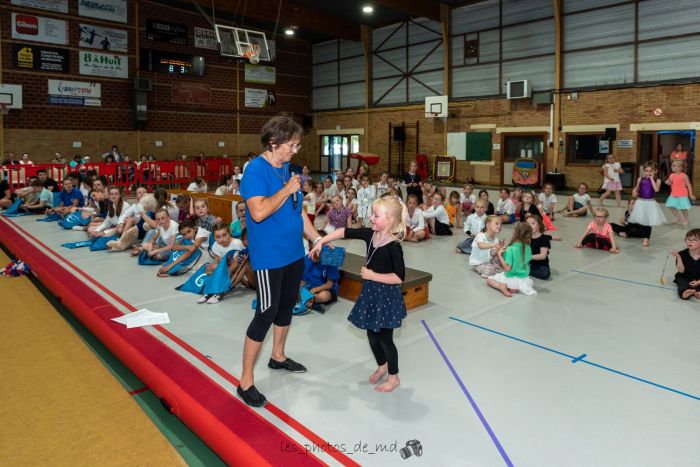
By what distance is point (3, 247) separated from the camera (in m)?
9.46

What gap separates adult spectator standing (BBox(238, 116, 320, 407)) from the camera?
3.12 meters

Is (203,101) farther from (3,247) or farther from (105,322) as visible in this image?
(105,322)

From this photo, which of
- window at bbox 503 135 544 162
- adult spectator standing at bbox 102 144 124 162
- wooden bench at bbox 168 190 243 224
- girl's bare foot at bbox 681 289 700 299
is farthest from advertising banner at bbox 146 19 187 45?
girl's bare foot at bbox 681 289 700 299

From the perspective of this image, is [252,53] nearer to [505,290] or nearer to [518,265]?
[518,265]

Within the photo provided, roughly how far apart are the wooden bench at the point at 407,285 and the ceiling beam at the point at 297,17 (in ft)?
48.4

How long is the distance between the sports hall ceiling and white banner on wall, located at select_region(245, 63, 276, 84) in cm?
183

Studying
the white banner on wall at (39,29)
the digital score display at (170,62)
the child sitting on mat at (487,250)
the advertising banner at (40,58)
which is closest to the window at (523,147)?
the digital score display at (170,62)

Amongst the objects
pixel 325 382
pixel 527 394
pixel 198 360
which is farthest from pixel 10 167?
pixel 527 394

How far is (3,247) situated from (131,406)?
7643mm

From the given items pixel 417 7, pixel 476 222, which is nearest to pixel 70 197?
pixel 476 222

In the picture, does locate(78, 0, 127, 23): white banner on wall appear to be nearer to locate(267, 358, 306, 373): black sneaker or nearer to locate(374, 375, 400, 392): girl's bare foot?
locate(267, 358, 306, 373): black sneaker

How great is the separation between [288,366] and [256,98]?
2358cm

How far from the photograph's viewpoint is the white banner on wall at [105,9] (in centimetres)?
1966

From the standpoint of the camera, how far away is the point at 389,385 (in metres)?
3.62
